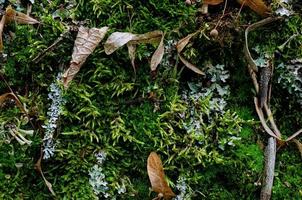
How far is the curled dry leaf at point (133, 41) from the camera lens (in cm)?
179

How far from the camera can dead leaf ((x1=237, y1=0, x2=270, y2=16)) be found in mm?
1894

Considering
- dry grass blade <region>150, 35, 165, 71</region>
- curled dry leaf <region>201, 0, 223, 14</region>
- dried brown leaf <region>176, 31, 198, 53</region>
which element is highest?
curled dry leaf <region>201, 0, 223, 14</region>

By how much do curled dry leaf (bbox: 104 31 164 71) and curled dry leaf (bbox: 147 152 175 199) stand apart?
377 millimetres

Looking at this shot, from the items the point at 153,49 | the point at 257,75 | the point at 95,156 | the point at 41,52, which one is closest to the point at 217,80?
the point at 257,75

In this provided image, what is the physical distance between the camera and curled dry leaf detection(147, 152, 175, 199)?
5.65 feet

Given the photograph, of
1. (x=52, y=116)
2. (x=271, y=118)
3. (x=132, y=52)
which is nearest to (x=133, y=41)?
(x=132, y=52)

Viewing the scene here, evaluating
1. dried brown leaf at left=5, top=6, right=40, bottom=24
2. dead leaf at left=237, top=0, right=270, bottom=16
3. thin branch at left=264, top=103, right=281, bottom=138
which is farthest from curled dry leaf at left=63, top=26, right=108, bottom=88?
thin branch at left=264, top=103, right=281, bottom=138

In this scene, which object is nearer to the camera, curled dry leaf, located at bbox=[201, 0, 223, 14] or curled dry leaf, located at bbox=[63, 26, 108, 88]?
curled dry leaf, located at bbox=[63, 26, 108, 88]

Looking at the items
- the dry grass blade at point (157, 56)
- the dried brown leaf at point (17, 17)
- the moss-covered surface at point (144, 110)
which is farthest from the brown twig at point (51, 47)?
the dry grass blade at point (157, 56)

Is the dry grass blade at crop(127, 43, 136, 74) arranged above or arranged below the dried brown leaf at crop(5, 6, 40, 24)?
below

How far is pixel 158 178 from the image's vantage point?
1.73 meters

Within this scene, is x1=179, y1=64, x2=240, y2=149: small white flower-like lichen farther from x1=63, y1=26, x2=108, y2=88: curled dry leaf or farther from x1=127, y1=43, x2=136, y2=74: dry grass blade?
x1=63, y1=26, x2=108, y2=88: curled dry leaf

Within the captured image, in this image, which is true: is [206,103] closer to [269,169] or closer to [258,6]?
[269,169]

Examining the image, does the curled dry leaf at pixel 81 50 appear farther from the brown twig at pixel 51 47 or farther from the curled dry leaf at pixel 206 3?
the curled dry leaf at pixel 206 3
